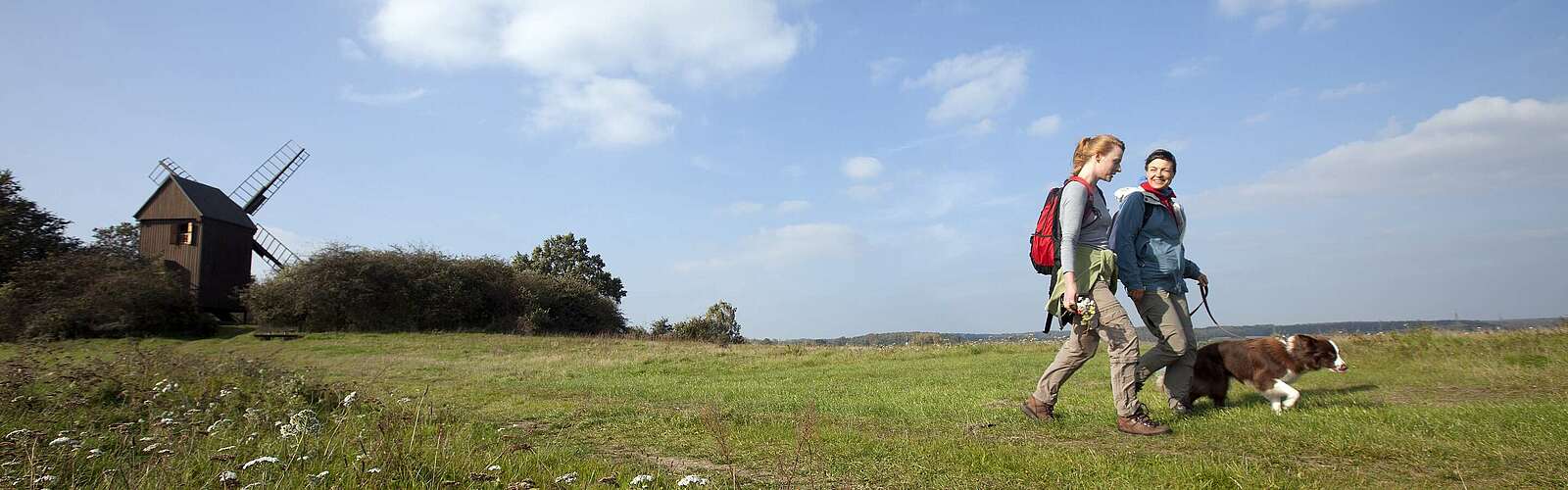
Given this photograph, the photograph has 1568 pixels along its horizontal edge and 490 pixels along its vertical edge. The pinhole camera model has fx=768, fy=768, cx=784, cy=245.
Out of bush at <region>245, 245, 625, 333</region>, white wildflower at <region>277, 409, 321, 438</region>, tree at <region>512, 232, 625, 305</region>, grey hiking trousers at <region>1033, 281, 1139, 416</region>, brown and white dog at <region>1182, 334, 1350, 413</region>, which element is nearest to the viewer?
white wildflower at <region>277, 409, 321, 438</region>

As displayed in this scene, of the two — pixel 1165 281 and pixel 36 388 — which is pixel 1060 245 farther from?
pixel 36 388

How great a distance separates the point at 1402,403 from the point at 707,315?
4012 cm

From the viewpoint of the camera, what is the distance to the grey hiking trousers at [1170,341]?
19.1 ft

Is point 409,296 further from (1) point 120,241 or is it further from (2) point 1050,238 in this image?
(2) point 1050,238

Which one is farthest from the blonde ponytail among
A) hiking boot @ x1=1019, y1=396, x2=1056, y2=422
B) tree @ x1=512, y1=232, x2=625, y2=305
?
tree @ x1=512, y1=232, x2=625, y2=305

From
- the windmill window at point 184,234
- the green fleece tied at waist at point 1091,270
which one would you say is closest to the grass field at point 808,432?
the green fleece tied at waist at point 1091,270

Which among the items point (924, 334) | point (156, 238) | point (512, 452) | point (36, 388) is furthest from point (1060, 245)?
point (156, 238)

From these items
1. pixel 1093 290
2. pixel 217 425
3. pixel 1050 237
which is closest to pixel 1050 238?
pixel 1050 237

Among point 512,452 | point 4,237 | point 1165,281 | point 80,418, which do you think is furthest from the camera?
point 4,237

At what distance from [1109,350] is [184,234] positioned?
4481cm

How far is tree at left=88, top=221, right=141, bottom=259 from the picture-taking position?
33353mm

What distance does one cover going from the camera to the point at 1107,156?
18.3 feet

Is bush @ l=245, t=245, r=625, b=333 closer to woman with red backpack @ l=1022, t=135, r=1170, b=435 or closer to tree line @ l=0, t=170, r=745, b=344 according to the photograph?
→ tree line @ l=0, t=170, r=745, b=344

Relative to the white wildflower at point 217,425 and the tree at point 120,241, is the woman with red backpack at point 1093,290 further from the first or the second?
the tree at point 120,241
